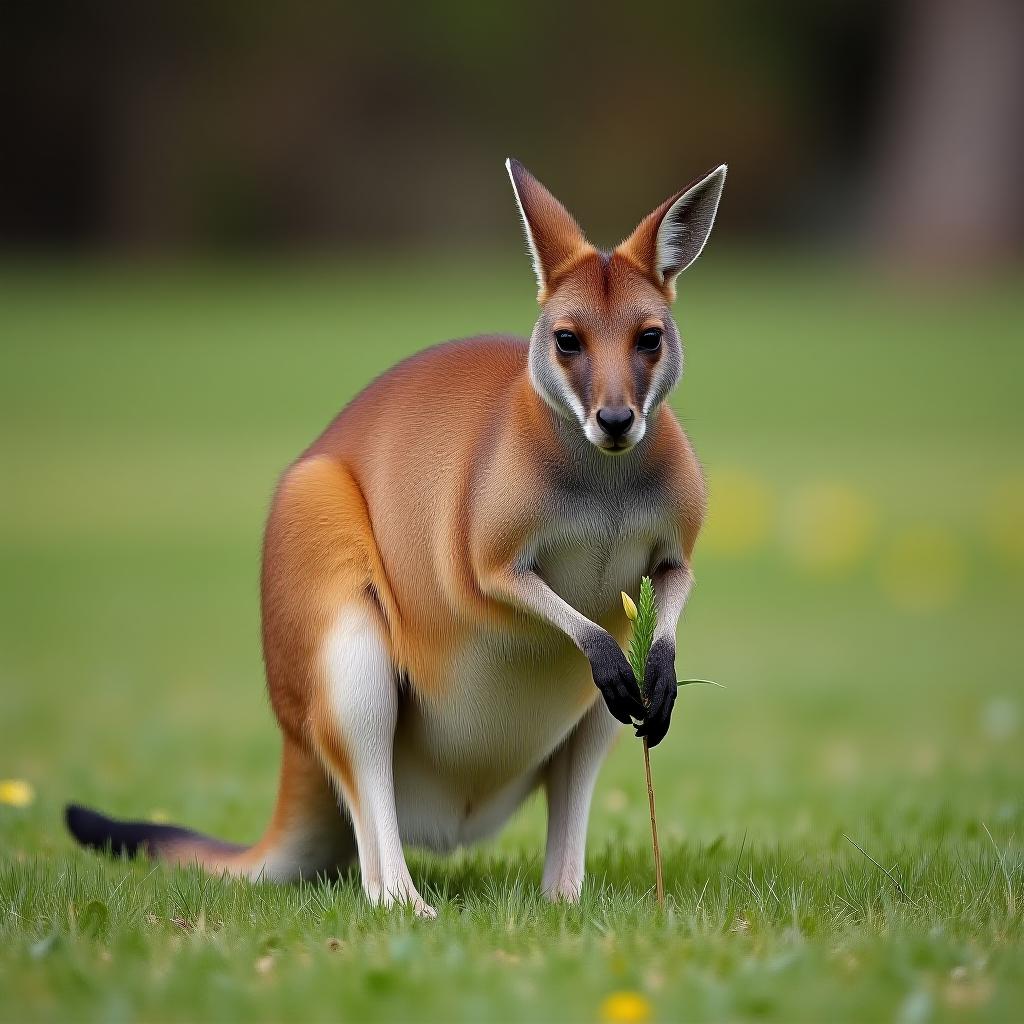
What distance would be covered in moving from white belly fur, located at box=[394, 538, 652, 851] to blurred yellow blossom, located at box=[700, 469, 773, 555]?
915 centimetres

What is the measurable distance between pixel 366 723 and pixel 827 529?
31.6 ft

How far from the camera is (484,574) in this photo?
4.07 metres

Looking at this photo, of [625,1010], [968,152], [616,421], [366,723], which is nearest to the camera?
[625,1010]

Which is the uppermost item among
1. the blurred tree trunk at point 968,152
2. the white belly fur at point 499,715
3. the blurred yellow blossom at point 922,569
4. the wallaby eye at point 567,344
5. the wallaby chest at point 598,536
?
the blurred tree trunk at point 968,152

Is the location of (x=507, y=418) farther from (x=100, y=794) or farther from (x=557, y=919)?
(x=100, y=794)

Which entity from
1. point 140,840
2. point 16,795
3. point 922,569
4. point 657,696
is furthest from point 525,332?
point 657,696

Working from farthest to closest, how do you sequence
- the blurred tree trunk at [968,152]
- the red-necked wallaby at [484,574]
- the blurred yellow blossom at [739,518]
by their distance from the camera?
the blurred tree trunk at [968,152]
the blurred yellow blossom at [739,518]
the red-necked wallaby at [484,574]

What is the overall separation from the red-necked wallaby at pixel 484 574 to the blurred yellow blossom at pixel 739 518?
9.17 meters

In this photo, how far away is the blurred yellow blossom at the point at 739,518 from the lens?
13.8m

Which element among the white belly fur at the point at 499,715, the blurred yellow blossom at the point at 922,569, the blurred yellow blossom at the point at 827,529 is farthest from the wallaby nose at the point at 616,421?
the blurred yellow blossom at the point at 827,529

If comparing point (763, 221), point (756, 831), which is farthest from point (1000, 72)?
point (756, 831)

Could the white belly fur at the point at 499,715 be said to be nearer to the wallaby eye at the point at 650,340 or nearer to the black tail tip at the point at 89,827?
the wallaby eye at the point at 650,340

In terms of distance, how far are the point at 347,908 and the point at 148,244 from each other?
33.2 m

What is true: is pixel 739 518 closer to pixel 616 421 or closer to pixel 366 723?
pixel 366 723
